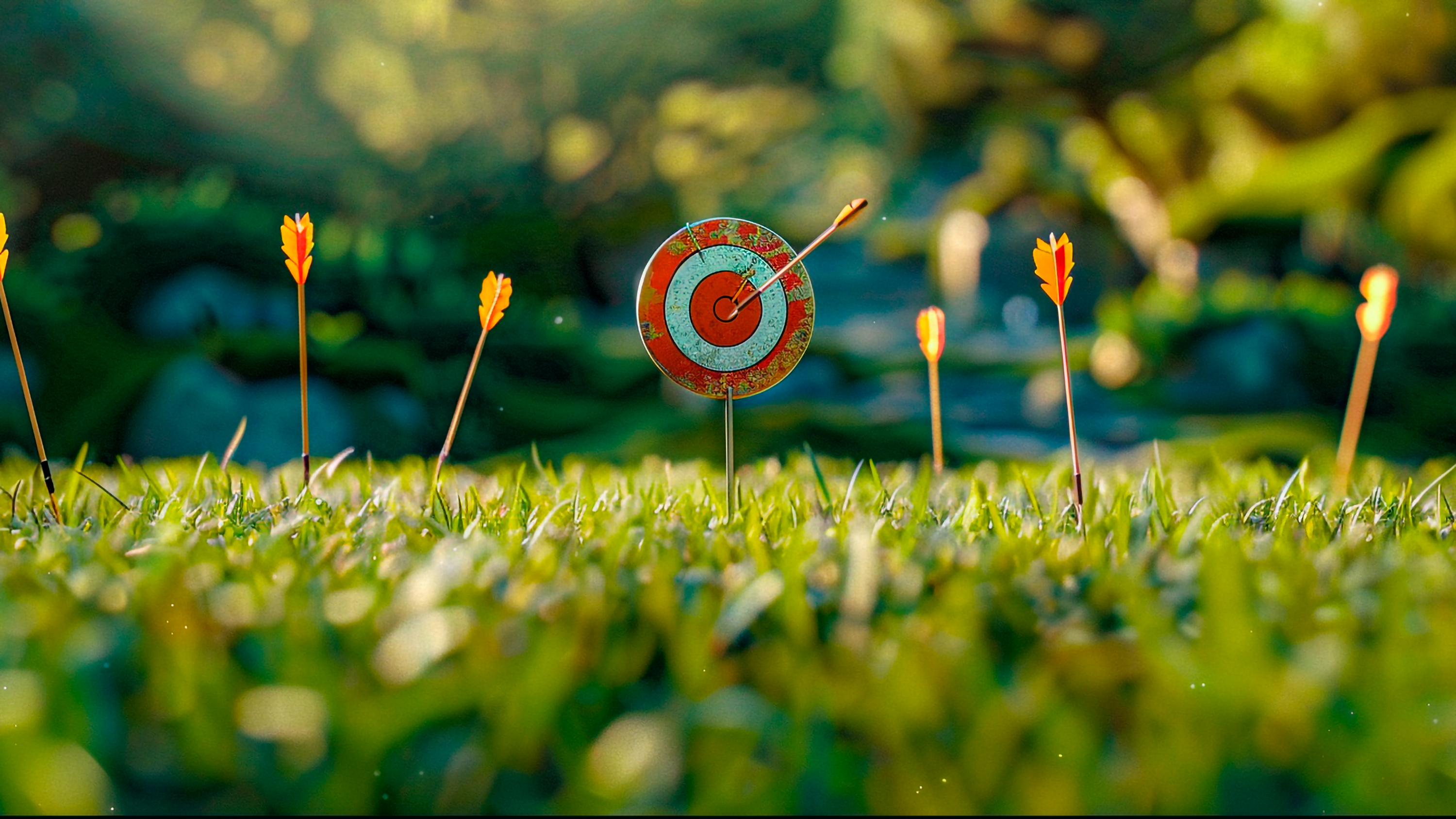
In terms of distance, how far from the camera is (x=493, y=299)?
1.34 m

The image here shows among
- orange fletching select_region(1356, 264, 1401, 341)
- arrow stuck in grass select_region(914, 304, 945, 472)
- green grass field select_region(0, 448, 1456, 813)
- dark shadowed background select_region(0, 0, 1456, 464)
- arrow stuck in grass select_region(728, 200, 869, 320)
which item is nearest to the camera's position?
green grass field select_region(0, 448, 1456, 813)

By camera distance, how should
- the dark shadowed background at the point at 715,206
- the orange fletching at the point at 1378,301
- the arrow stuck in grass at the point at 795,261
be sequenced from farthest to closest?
the dark shadowed background at the point at 715,206 < the orange fletching at the point at 1378,301 < the arrow stuck in grass at the point at 795,261

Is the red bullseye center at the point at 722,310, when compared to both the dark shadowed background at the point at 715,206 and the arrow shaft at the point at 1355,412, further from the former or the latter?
the dark shadowed background at the point at 715,206

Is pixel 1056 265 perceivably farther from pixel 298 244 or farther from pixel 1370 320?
pixel 298 244

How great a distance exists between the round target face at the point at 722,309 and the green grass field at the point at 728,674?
0.39 meters

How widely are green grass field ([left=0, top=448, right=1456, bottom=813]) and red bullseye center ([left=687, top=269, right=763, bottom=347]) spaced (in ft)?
1.36

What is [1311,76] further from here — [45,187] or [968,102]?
[45,187]

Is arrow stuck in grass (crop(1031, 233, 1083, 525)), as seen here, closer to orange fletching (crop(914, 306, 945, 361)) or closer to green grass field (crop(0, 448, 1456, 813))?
green grass field (crop(0, 448, 1456, 813))

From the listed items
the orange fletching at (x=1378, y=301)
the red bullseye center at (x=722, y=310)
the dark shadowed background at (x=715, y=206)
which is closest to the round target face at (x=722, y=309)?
the red bullseye center at (x=722, y=310)

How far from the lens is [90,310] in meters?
3.02

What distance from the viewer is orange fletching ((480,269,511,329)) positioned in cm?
133

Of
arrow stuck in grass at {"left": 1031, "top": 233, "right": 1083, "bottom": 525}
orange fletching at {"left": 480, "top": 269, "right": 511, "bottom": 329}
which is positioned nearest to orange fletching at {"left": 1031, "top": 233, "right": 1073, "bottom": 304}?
arrow stuck in grass at {"left": 1031, "top": 233, "right": 1083, "bottom": 525}

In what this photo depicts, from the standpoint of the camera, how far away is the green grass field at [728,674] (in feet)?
1.70

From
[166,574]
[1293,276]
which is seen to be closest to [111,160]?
[166,574]
